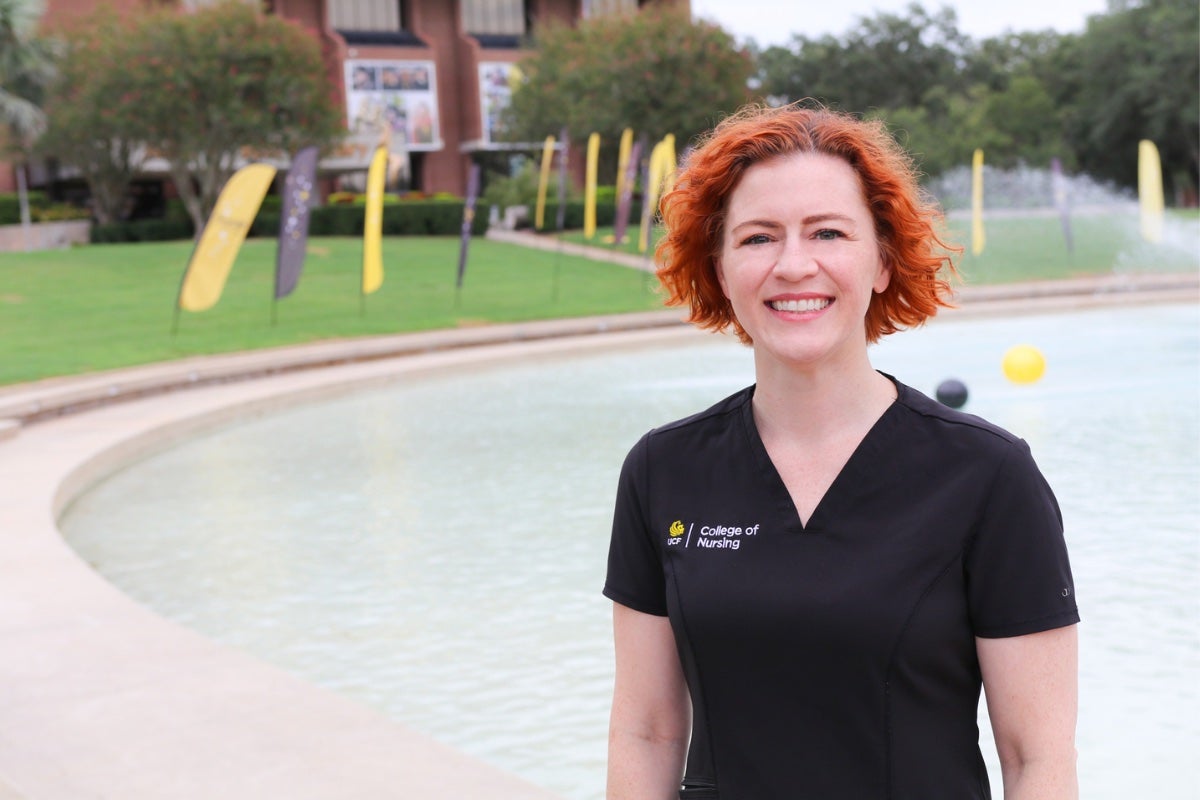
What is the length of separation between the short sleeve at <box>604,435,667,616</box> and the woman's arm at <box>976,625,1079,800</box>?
19.0 inches

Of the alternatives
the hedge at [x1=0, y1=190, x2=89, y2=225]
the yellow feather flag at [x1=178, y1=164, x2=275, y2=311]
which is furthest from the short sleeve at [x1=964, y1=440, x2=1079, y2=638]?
the hedge at [x1=0, y1=190, x2=89, y2=225]

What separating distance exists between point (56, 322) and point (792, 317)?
2463 cm

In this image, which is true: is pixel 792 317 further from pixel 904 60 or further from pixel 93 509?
pixel 904 60

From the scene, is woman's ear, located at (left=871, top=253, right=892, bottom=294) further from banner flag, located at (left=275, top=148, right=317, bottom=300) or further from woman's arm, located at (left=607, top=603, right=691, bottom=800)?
banner flag, located at (left=275, top=148, right=317, bottom=300)

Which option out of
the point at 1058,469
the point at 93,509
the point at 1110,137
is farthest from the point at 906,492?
the point at 1110,137

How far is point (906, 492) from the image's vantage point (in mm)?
1970

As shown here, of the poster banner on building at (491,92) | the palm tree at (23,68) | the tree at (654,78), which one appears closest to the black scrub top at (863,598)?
the palm tree at (23,68)

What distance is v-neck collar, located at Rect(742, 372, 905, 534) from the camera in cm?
198

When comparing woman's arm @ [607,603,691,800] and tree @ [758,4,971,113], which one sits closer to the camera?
woman's arm @ [607,603,691,800]

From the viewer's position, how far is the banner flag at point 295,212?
20.5 m

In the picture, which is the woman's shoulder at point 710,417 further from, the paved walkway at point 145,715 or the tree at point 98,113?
the tree at point 98,113

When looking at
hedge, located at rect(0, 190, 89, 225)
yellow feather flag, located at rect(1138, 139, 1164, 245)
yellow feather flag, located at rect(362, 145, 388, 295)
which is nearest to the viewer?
yellow feather flag, located at rect(362, 145, 388, 295)

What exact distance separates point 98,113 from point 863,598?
Result: 43908 millimetres

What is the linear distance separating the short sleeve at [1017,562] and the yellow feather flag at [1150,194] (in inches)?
1219
